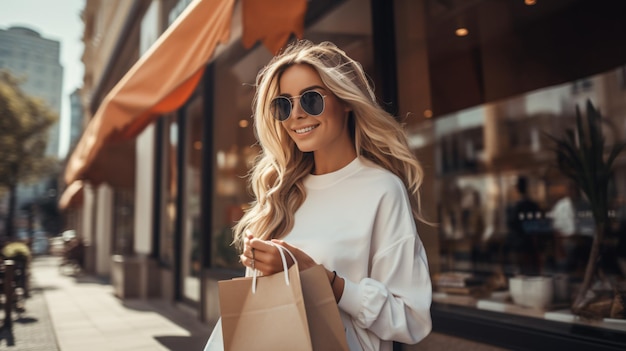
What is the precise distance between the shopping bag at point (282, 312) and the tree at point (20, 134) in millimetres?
16449

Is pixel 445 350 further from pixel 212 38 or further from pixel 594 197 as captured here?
pixel 212 38

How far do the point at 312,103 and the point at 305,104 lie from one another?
2 cm

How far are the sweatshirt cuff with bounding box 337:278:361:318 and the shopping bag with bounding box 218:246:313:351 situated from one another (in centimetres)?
17

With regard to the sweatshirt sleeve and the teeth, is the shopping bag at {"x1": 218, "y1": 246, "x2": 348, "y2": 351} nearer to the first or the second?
the sweatshirt sleeve

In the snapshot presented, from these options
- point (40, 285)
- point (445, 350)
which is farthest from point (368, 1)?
point (40, 285)

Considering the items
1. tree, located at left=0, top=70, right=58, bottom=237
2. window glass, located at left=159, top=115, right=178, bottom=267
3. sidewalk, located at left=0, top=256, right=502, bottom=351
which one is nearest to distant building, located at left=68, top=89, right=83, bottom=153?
tree, located at left=0, top=70, right=58, bottom=237

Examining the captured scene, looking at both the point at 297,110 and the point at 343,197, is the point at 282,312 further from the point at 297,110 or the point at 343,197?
the point at 297,110

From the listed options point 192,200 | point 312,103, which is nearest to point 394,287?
point 312,103

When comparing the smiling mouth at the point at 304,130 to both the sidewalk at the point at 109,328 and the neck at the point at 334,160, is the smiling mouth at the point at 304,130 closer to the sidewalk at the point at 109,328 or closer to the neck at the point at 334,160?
the neck at the point at 334,160

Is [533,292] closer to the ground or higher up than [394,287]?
closer to the ground

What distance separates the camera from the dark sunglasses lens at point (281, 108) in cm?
155

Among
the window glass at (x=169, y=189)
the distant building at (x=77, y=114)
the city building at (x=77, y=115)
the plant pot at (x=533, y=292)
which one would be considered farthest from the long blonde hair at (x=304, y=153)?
the city building at (x=77, y=115)

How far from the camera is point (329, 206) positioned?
153 centimetres

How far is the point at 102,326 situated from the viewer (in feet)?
20.5
